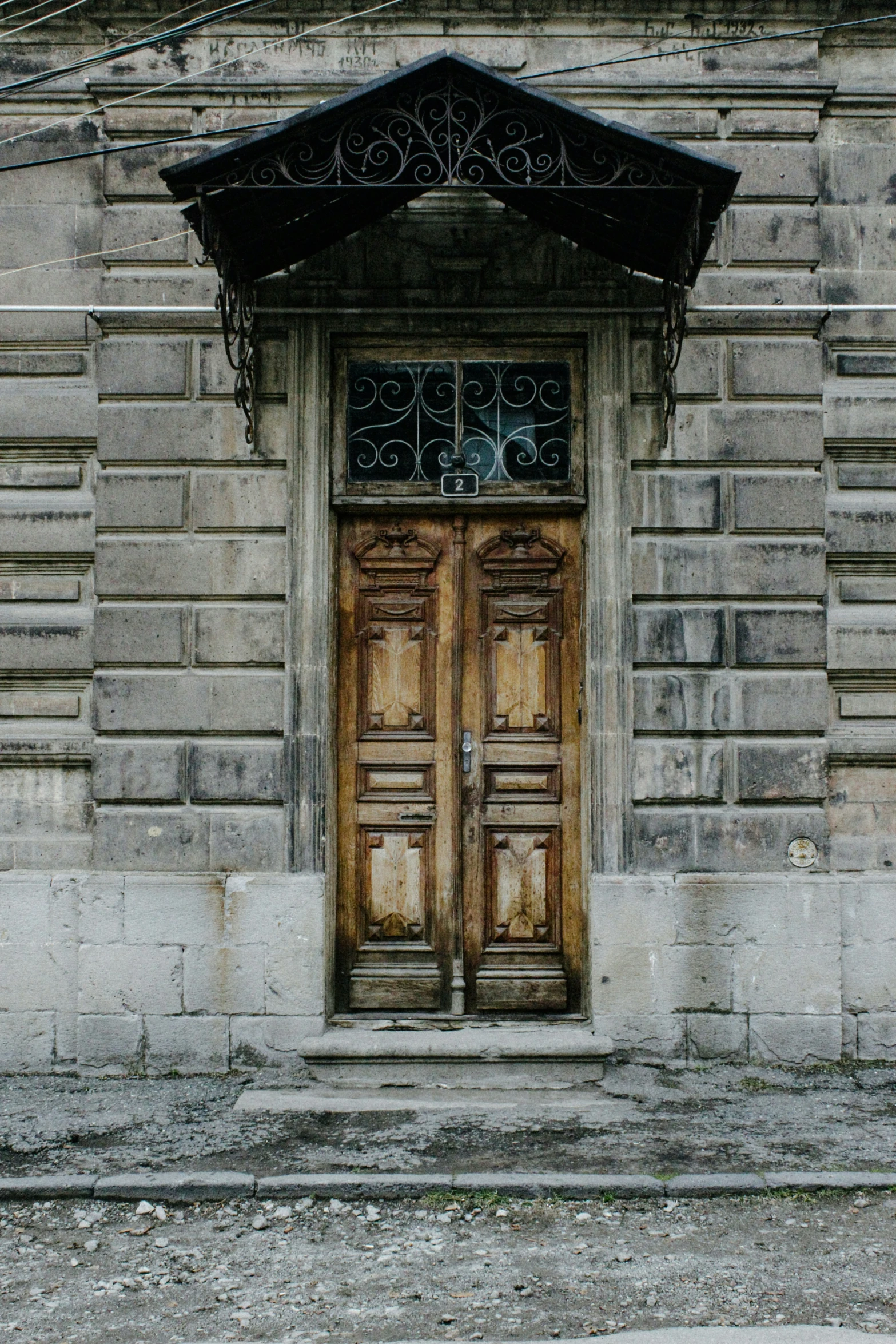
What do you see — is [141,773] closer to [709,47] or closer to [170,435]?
[170,435]

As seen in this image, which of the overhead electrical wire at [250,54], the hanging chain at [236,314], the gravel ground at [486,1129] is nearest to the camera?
the gravel ground at [486,1129]

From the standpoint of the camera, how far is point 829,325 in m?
6.30

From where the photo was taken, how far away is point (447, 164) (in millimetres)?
4969

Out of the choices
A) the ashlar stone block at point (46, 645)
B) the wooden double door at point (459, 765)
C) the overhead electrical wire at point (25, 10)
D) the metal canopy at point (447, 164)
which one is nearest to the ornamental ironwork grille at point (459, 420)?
the wooden double door at point (459, 765)

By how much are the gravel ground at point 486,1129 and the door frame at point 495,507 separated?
2.78 feet

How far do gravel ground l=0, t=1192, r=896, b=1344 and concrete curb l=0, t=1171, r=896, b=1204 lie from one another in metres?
0.05

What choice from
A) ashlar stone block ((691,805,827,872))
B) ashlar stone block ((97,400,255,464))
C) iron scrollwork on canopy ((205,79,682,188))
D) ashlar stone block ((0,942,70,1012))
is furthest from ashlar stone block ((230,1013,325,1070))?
iron scrollwork on canopy ((205,79,682,188))

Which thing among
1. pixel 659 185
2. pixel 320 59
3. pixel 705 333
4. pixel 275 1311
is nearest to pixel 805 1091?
pixel 275 1311

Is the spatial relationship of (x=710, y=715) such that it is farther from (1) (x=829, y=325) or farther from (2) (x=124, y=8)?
(2) (x=124, y=8)

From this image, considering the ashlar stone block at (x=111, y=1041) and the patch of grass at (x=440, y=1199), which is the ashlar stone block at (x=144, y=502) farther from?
the patch of grass at (x=440, y=1199)

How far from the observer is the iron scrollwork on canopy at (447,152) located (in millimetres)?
4926

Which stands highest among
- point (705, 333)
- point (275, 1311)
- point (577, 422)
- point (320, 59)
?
point (320, 59)

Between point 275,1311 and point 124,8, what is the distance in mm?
6879

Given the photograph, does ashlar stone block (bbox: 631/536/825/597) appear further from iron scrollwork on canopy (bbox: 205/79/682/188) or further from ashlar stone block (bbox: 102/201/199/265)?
ashlar stone block (bbox: 102/201/199/265)
